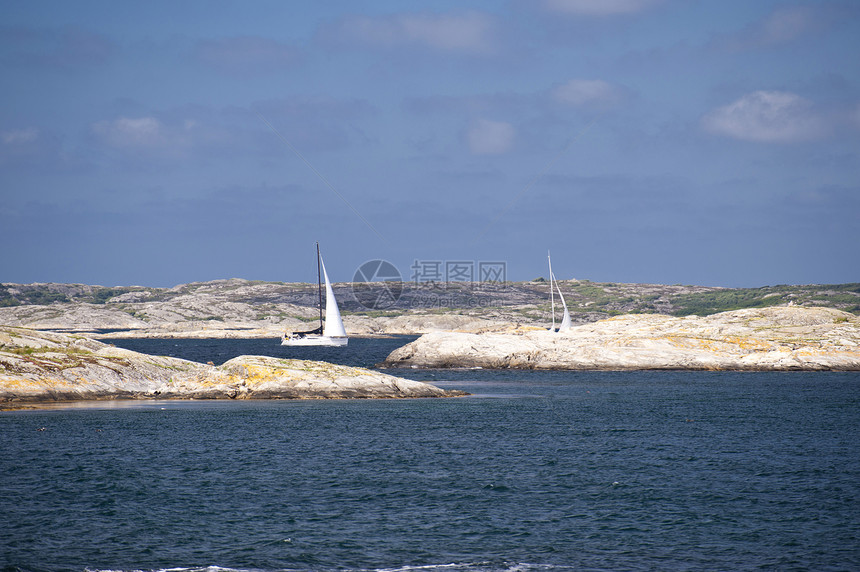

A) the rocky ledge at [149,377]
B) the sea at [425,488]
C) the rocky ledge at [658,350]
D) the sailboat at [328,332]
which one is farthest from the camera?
the sailboat at [328,332]

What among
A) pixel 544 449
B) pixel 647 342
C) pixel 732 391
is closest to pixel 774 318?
pixel 647 342

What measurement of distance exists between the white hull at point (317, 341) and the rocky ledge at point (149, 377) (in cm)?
7085

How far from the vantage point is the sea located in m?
21.9

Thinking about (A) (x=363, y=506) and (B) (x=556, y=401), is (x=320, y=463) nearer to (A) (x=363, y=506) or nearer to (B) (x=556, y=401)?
(A) (x=363, y=506)

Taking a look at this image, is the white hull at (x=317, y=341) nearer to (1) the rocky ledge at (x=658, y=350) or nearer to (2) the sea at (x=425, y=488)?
(1) the rocky ledge at (x=658, y=350)

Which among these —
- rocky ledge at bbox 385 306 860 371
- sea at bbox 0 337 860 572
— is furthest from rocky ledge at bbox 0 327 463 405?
rocky ledge at bbox 385 306 860 371

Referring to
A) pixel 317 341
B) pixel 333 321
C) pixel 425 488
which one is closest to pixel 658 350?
pixel 333 321

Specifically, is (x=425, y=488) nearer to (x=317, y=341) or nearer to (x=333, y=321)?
(x=333, y=321)

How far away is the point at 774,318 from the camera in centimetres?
11081

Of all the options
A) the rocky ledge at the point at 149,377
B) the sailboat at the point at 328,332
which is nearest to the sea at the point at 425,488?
the rocky ledge at the point at 149,377

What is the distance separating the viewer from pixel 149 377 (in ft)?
195

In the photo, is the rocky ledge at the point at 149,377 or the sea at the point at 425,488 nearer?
the sea at the point at 425,488

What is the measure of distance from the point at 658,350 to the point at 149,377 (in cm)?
5767

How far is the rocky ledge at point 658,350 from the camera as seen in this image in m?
88.9
